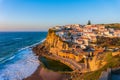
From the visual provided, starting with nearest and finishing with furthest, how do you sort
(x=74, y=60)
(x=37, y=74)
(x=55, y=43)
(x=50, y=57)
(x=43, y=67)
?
(x=37, y=74)
(x=43, y=67)
(x=74, y=60)
(x=50, y=57)
(x=55, y=43)

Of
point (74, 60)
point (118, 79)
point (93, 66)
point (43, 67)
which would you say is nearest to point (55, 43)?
point (74, 60)

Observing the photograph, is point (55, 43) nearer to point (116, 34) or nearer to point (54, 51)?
point (54, 51)

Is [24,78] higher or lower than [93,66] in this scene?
lower

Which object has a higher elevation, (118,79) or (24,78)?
(118,79)

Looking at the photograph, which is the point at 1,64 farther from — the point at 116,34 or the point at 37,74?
the point at 116,34

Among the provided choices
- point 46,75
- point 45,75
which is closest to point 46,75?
point 46,75

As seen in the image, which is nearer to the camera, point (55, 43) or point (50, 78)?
point (50, 78)

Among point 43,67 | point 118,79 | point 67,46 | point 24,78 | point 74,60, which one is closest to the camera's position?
point 118,79

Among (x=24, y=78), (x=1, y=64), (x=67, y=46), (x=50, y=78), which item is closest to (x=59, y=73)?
(x=50, y=78)

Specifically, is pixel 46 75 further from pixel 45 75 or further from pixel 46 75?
pixel 45 75
